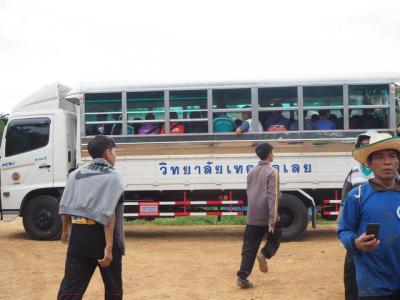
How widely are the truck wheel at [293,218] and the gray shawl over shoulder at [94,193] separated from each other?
655cm

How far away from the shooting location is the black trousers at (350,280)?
14.9ft

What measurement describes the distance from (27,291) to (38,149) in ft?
16.0

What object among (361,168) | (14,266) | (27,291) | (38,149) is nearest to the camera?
(361,168)

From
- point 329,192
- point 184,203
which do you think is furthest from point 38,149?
point 329,192

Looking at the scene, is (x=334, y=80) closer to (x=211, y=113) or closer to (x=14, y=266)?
(x=211, y=113)

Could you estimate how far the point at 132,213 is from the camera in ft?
36.7

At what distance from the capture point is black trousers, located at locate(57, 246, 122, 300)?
14.5 feet

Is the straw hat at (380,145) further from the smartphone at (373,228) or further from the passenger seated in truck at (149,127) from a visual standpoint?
the passenger seated in truck at (149,127)

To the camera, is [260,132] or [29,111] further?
[29,111]

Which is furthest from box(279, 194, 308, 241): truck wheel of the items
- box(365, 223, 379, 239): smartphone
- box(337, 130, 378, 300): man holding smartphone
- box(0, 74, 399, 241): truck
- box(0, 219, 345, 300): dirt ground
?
box(365, 223, 379, 239): smartphone

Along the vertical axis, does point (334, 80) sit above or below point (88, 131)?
above

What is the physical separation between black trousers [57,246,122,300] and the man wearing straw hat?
1947mm

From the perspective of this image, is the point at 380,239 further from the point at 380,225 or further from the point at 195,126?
the point at 195,126

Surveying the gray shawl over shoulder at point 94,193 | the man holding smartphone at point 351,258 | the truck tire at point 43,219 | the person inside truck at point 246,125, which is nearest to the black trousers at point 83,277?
the gray shawl over shoulder at point 94,193
